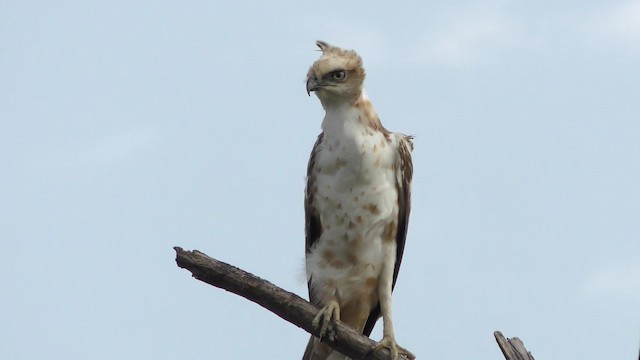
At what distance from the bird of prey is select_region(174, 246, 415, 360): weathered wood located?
349mm

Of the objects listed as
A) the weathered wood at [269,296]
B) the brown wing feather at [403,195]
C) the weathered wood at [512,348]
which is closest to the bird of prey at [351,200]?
the brown wing feather at [403,195]

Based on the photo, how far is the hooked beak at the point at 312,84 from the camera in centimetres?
900

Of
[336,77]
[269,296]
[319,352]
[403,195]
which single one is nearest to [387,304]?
[319,352]

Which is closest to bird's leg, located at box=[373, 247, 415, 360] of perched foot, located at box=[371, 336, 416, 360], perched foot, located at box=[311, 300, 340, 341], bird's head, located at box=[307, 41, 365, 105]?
perched foot, located at box=[371, 336, 416, 360]

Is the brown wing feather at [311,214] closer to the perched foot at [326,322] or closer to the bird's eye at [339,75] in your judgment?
the bird's eye at [339,75]

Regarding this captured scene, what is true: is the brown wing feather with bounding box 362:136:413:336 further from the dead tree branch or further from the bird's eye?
the dead tree branch

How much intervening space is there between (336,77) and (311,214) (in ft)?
3.96

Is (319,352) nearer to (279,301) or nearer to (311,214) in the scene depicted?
(311,214)

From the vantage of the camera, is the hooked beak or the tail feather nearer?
the hooked beak

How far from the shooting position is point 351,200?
9078mm

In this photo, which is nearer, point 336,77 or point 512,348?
point 512,348

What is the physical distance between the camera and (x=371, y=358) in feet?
27.9

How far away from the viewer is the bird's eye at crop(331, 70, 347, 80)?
910cm

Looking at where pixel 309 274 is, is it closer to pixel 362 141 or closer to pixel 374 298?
pixel 374 298
